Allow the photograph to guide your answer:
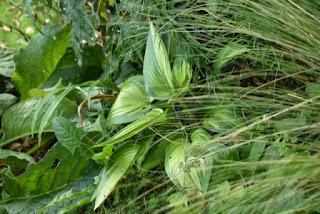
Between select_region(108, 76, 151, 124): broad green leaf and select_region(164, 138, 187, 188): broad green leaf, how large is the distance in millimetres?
161

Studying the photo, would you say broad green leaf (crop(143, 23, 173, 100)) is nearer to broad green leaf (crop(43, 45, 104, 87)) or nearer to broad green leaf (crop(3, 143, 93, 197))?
broad green leaf (crop(3, 143, 93, 197))

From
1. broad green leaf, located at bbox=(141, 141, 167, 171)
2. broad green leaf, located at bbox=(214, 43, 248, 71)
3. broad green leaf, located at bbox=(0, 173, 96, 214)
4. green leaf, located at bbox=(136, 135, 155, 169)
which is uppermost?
broad green leaf, located at bbox=(214, 43, 248, 71)

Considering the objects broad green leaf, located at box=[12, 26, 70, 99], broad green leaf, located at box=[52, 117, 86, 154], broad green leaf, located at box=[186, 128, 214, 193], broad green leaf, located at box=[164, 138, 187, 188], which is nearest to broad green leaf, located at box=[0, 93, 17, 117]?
broad green leaf, located at box=[12, 26, 70, 99]

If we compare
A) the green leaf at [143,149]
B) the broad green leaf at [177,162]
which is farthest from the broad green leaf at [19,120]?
the broad green leaf at [177,162]

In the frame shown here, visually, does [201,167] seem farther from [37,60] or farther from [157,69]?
[37,60]

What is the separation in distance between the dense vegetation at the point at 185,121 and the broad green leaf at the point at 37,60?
14 cm

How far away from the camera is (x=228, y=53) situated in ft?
6.05

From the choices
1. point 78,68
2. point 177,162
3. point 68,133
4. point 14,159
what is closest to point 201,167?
point 177,162

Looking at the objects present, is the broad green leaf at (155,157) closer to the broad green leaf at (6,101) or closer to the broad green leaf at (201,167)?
the broad green leaf at (201,167)

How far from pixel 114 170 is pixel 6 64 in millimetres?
1102

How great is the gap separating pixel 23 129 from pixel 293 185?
51.1 inches

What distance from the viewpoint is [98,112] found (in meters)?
2.23

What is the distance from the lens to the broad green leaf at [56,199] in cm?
198

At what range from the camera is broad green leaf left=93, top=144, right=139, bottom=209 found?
5.96 ft
